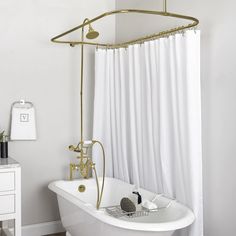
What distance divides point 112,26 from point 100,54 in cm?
55

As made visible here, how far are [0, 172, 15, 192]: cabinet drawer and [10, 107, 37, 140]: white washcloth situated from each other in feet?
2.33

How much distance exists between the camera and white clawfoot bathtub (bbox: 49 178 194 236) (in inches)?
98.7

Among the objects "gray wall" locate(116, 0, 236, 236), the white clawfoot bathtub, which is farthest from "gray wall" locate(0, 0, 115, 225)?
"gray wall" locate(116, 0, 236, 236)

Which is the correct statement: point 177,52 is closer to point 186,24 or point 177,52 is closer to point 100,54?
point 186,24

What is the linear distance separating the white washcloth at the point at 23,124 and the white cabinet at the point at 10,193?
654 millimetres

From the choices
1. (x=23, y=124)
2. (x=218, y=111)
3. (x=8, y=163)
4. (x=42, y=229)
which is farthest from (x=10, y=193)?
(x=218, y=111)

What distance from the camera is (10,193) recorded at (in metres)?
3.03

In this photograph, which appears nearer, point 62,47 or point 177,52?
point 177,52

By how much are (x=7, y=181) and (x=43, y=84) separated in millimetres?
1250

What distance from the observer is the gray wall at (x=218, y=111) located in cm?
273

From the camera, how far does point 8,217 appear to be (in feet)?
9.96

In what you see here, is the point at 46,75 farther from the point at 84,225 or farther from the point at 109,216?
the point at 109,216

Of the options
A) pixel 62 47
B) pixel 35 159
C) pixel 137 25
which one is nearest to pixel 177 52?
pixel 137 25

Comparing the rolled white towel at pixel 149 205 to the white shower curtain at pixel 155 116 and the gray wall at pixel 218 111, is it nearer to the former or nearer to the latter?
the white shower curtain at pixel 155 116
